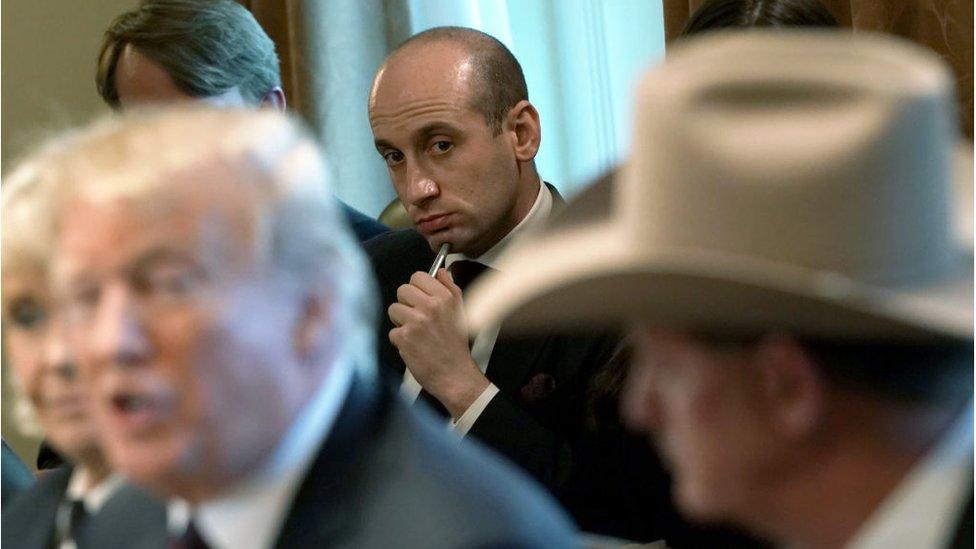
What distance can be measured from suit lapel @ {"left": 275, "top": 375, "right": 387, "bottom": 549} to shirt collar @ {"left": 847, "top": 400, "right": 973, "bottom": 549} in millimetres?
458

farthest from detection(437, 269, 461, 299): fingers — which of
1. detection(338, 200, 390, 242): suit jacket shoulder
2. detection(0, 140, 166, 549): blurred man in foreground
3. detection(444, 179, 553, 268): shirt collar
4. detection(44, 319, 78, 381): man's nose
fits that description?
detection(44, 319, 78, 381): man's nose

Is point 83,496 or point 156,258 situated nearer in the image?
point 156,258

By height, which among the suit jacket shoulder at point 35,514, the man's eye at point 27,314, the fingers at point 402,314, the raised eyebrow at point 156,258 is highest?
the raised eyebrow at point 156,258

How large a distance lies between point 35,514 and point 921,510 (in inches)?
38.0

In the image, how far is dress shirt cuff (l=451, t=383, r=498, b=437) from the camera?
233 cm

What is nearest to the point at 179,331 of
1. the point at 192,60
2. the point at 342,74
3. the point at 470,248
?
the point at 470,248

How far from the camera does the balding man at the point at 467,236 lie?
2371 mm

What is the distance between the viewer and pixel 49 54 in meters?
4.26

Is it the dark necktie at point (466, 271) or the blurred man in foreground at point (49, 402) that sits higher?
the blurred man in foreground at point (49, 402)

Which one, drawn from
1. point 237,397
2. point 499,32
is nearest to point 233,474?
point 237,397

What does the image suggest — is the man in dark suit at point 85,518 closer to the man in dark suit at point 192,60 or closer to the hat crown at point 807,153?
the hat crown at point 807,153

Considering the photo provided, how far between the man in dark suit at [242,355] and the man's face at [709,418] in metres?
0.19

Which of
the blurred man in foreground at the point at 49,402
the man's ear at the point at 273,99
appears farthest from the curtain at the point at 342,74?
the blurred man in foreground at the point at 49,402

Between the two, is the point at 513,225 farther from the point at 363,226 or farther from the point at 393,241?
the point at 363,226
